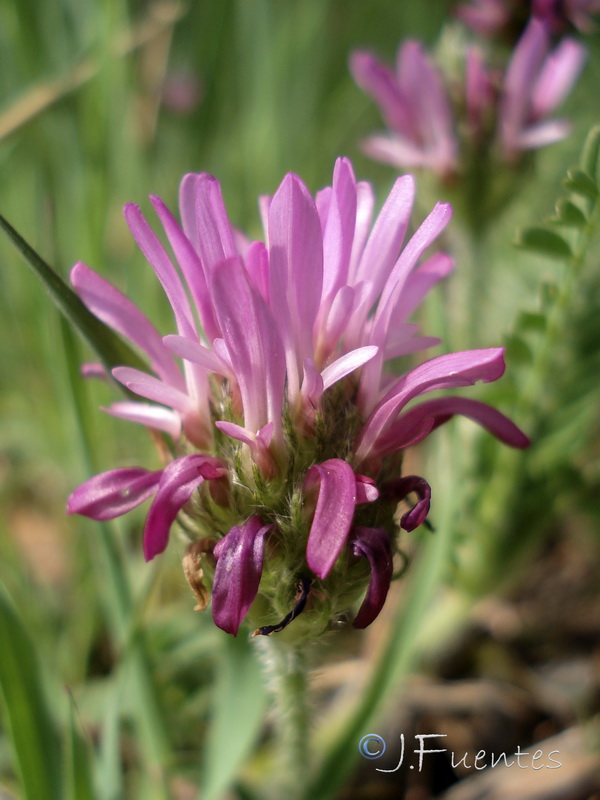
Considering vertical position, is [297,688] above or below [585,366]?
below

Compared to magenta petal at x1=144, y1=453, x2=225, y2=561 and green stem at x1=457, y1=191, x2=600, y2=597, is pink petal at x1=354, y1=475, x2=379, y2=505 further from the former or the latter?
green stem at x1=457, y1=191, x2=600, y2=597

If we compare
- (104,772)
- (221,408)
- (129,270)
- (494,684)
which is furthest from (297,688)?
(129,270)

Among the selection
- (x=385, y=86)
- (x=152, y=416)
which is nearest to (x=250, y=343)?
(x=152, y=416)

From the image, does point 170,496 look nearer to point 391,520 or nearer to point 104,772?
point 391,520

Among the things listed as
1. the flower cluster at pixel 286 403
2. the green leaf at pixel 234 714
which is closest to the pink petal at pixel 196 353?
the flower cluster at pixel 286 403

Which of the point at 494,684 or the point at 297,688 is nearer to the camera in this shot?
the point at 297,688

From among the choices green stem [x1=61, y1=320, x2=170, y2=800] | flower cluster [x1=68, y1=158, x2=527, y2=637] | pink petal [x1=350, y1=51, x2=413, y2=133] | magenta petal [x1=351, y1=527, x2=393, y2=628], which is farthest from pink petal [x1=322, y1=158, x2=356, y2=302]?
pink petal [x1=350, y1=51, x2=413, y2=133]

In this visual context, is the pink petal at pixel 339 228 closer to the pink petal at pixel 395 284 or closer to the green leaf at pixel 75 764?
the pink petal at pixel 395 284
